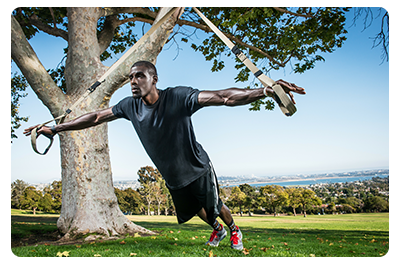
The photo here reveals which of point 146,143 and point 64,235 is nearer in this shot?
point 146,143

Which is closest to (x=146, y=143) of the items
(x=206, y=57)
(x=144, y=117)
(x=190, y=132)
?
(x=144, y=117)

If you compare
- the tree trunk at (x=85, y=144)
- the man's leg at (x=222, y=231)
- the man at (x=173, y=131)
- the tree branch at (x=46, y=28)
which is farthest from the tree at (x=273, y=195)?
the tree branch at (x=46, y=28)


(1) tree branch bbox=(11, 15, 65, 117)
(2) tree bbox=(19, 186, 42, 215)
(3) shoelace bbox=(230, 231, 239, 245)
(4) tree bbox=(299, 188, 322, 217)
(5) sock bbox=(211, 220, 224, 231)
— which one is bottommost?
(4) tree bbox=(299, 188, 322, 217)

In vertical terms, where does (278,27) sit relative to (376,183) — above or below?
above

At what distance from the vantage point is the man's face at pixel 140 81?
2.46 meters

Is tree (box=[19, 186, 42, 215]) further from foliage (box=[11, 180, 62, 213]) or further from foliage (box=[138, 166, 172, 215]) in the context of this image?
foliage (box=[138, 166, 172, 215])

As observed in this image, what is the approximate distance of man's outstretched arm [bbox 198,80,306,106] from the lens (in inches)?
72.2

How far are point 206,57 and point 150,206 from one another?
5867mm

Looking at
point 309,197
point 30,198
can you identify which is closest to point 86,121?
point 30,198

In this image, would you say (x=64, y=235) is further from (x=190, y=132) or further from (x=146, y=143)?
(x=190, y=132)

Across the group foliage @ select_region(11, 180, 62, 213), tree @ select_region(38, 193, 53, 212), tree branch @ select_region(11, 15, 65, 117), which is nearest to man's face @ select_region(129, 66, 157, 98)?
tree branch @ select_region(11, 15, 65, 117)

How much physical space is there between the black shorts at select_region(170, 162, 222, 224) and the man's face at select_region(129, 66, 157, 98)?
1.09 metres

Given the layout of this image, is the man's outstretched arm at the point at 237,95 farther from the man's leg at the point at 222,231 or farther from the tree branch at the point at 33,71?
the tree branch at the point at 33,71

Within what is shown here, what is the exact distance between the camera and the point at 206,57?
871cm
